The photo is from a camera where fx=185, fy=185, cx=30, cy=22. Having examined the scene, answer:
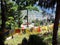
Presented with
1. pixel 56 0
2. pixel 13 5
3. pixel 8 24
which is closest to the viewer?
pixel 56 0

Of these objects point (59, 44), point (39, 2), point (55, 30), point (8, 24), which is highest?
point (39, 2)

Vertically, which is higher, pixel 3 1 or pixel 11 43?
pixel 3 1

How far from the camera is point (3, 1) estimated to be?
18312 millimetres

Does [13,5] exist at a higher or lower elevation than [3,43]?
higher

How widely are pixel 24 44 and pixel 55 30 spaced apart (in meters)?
3.93

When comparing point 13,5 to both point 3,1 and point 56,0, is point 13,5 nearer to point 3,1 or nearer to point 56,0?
point 3,1

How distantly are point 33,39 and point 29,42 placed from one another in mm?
798

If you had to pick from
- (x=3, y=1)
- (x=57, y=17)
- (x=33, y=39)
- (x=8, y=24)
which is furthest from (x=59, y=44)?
(x=8, y=24)

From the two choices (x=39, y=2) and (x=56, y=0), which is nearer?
(x=56, y=0)

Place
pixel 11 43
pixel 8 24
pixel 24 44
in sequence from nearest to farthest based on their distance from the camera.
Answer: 1. pixel 24 44
2. pixel 11 43
3. pixel 8 24

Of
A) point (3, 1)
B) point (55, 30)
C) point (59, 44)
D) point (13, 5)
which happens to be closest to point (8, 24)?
point (13, 5)

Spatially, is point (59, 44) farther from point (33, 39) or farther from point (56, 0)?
point (56, 0)

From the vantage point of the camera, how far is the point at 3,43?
18.2 m

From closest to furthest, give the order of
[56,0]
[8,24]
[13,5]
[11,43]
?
[56,0], [11,43], [13,5], [8,24]
